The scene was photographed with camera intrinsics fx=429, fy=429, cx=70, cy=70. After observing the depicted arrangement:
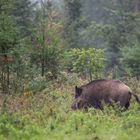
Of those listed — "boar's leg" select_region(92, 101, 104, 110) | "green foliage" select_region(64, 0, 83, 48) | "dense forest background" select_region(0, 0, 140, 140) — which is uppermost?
"green foliage" select_region(64, 0, 83, 48)

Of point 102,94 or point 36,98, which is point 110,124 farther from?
point 36,98

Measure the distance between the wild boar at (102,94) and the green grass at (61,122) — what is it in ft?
1.12

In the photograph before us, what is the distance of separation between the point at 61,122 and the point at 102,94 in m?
2.64

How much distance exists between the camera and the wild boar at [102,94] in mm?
12047

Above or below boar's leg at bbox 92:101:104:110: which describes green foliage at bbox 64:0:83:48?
above

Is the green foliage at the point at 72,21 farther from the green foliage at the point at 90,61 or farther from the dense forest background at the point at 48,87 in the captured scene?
the green foliage at the point at 90,61

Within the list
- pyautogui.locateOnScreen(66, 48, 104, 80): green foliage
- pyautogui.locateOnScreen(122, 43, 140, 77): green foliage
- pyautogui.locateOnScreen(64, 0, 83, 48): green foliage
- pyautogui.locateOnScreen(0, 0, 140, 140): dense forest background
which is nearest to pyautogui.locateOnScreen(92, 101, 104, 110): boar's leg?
pyautogui.locateOnScreen(0, 0, 140, 140): dense forest background

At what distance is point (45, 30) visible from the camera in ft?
54.5

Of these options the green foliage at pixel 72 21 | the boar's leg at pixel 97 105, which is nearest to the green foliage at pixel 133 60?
the boar's leg at pixel 97 105

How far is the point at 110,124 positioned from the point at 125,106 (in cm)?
229

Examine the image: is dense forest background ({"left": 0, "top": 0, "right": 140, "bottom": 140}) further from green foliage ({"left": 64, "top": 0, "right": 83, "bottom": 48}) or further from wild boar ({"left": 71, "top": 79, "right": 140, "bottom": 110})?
green foliage ({"left": 64, "top": 0, "right": 83, "bottom": 48})

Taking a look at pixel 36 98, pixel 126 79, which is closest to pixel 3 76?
pixel 36 98

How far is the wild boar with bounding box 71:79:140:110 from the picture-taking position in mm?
12047

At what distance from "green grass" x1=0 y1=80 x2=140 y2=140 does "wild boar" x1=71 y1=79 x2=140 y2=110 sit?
340 mm
